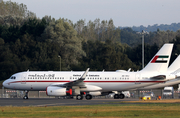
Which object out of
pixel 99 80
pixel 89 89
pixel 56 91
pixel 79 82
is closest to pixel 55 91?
pixel 56 91

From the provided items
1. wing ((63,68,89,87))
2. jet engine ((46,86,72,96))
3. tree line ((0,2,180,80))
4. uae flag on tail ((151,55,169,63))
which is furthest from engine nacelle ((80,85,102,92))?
tree line ((0,2,180,80))

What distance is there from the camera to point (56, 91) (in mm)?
44906

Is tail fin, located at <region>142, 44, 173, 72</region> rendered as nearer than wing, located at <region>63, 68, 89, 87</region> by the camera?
No

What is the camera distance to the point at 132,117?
72.6 ft

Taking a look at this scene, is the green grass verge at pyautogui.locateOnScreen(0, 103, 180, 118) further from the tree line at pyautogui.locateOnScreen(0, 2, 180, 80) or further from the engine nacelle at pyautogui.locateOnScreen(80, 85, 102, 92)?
the tree line at pyautogui.locateOnScreen(0, 2, 180, 80)

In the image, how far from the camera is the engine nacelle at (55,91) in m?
44.8

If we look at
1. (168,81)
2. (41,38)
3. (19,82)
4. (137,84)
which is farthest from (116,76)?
(41,38)

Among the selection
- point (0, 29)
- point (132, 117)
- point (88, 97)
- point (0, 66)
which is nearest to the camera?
point (132, 117)

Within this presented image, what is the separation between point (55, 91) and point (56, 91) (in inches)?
5.4

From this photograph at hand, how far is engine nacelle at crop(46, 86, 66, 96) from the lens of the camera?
44.8 meters

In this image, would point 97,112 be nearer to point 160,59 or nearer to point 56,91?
point 56,91

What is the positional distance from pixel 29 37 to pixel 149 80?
60.8 m

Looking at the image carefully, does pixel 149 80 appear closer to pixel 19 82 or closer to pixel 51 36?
pixel 19 82

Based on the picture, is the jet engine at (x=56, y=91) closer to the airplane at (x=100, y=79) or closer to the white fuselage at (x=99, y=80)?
the airplane at (x=100, y=79)
